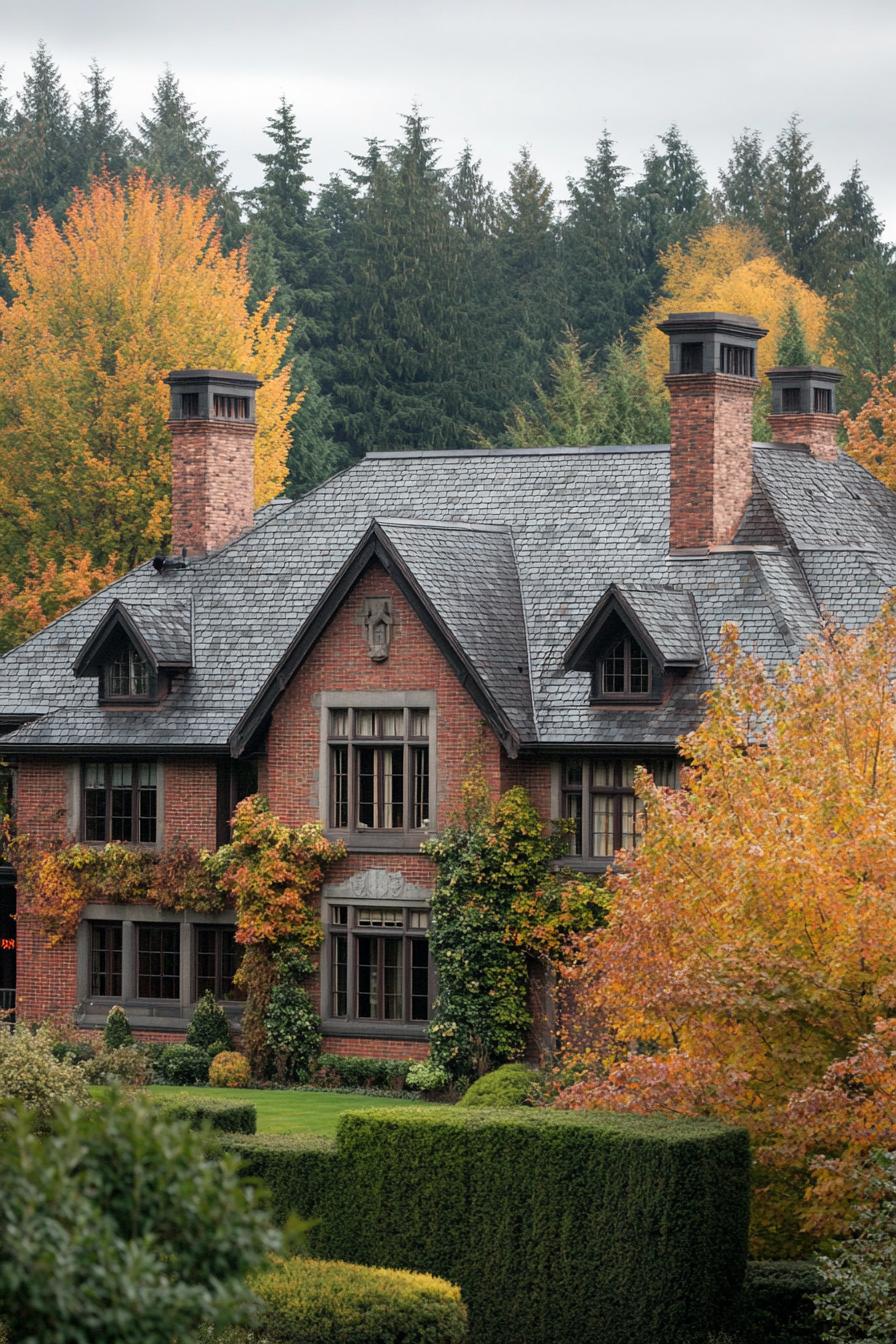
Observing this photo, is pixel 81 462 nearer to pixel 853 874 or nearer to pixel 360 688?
pixel 360 688

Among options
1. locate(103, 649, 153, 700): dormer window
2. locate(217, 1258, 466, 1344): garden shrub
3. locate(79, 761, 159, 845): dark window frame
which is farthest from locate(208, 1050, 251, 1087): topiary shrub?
locate(217, 1258, 466, 1344): garden shrub

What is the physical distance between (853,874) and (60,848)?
18.7 metres

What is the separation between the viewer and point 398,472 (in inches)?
1535

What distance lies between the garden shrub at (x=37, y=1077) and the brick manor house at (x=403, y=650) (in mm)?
11562

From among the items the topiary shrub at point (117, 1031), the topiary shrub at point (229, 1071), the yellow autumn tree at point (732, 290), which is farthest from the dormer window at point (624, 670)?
the yellow autumn tree at point (732, 290)

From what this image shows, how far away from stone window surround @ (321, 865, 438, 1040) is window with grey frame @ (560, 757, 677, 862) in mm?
2422

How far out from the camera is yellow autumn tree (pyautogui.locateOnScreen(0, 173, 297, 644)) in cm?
4841

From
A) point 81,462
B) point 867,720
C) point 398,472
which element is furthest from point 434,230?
point 867,720

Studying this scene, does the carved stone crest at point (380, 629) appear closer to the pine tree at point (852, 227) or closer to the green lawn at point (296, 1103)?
the green lawn at point (296, 1103)

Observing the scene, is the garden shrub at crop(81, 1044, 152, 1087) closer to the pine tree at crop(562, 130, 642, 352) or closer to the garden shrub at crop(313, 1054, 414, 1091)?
the garden shrub at crop(313, 1054, 414, 1091)

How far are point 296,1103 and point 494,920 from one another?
12.0ft

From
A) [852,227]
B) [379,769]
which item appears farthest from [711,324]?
[852,227]

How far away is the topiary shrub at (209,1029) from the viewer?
35.0 meters

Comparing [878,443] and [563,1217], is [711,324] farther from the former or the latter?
[563,1217]
